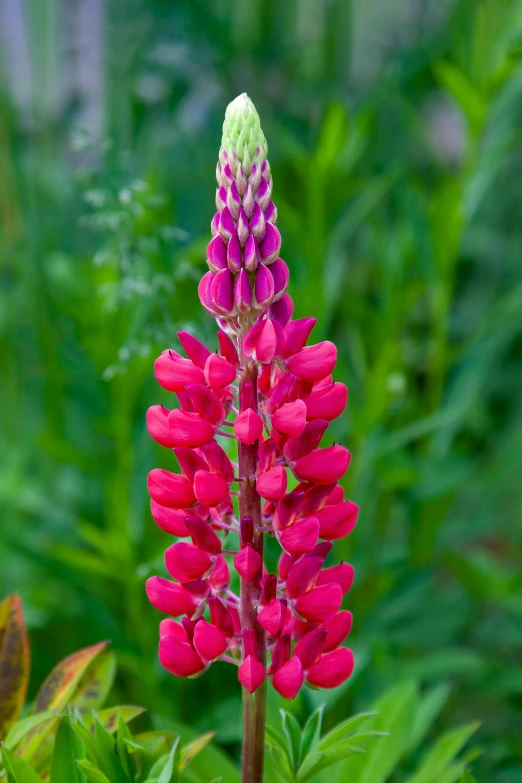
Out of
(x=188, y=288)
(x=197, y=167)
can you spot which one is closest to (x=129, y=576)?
(x=188, y=288)

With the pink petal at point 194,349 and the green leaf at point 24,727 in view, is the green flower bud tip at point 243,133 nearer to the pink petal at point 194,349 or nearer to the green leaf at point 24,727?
the pink petal at point 194,349

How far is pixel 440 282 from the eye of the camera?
167 cm

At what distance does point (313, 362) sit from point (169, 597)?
244mm

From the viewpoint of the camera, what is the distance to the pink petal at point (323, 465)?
2.46 ft

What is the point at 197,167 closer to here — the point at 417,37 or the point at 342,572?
the point at 417,37

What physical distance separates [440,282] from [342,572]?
38.4 inches

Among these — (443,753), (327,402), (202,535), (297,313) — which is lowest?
(443,753)

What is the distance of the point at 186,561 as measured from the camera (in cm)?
78

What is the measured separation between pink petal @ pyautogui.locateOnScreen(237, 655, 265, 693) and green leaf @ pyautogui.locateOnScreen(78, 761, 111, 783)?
139 mm

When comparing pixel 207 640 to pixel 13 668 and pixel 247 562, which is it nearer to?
pixel 247 562

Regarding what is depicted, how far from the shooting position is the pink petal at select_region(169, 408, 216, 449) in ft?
2.45

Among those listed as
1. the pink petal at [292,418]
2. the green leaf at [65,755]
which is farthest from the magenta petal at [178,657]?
the pink petal at [292,418]

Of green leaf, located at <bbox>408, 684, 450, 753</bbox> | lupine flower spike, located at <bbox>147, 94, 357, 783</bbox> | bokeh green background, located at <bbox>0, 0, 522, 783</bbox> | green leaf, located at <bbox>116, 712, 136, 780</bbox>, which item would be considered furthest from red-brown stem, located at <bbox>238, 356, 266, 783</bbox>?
green leaf, located at <bbox>408, 684, 450, 753</bbox>

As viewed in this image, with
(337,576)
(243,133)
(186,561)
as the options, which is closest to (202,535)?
(186,561)
